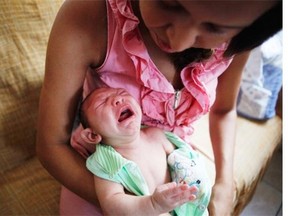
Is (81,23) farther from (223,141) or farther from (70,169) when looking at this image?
(223,141)

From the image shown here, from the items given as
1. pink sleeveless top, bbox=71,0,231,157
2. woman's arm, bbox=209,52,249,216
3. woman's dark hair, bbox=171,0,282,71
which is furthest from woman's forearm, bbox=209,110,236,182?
woman's dark hair, bbox=171,0,282,71

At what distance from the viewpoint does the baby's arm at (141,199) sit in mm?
566

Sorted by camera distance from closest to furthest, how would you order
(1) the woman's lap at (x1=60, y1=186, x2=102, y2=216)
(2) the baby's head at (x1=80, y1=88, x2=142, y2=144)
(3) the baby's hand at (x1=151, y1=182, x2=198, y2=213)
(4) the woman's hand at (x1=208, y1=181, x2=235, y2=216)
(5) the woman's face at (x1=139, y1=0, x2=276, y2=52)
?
1. (5) the woman's face at (x1=139, y1=0, x2=276, y2=52)
2. (3) the baby's hand at (x1=151, y1=182, x2=198, y2=213)
3. (2) the baby's head at (x1=80, y1=88, x2=142, y2=144)
4. (1) the woman's lap at (x1=60, y1=186, x2=102, y2=216)
5. (4) the woman's hand at (x1=208, y1=181, x2=235, y2=216)

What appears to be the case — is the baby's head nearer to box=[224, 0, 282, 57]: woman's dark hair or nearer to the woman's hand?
box=[224, 0, 282, 57]: woman's dark hair

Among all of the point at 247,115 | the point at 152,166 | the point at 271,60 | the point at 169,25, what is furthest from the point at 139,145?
the point at 271,60

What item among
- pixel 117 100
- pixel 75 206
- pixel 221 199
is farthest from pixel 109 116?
pixel 221 199

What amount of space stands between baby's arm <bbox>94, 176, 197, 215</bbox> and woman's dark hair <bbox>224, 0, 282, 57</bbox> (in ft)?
0.96

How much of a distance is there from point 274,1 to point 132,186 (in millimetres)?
437

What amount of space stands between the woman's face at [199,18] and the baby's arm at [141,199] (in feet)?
0.83

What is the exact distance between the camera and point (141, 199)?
0.61 meters

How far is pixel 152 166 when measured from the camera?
2.38ft

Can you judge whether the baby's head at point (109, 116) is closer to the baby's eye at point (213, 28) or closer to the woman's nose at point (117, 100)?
A: the woman's nose at point (117, 100)

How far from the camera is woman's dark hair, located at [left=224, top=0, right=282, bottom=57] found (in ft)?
1.70

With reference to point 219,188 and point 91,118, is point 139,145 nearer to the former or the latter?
point 91,118
